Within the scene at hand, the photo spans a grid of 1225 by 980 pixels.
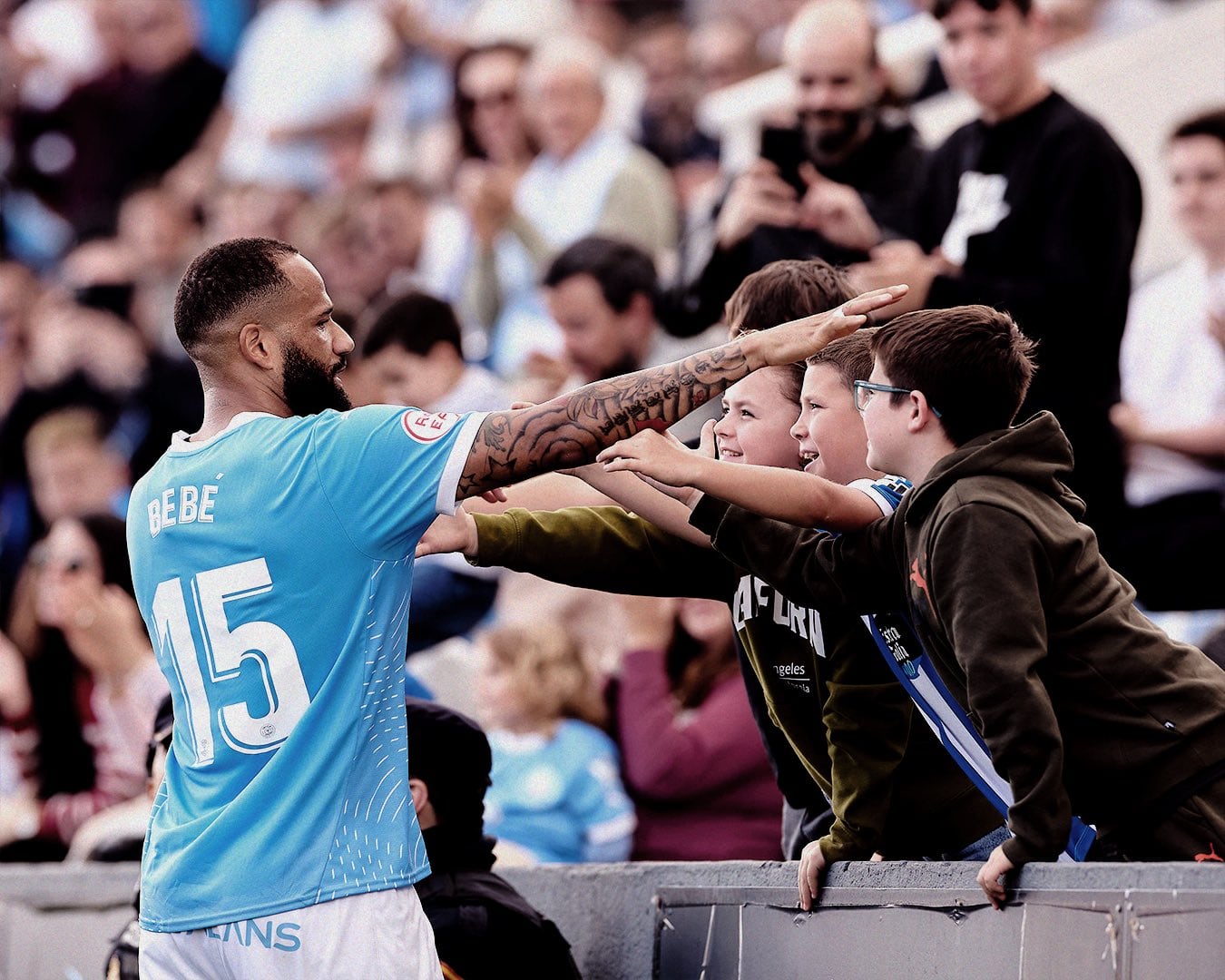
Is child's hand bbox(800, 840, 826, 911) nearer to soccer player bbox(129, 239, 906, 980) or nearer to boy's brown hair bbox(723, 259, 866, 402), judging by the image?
soccer player bbox(129, 239, 906, 980)

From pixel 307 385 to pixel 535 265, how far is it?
601 centimetres

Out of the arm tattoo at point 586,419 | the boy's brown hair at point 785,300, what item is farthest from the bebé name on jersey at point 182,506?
the boy's brown hair at point 785,300

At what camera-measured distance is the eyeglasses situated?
3.66 metres

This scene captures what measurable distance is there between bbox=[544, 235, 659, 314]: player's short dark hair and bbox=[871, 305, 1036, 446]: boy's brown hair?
146 inches

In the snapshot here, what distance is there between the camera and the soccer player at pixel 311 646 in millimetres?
3404

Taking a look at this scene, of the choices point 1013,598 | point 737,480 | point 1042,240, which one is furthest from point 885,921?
point 1042,240

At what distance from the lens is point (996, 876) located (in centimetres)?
338

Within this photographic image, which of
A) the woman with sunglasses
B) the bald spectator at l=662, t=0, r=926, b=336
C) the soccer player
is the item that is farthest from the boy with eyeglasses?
the woman with sunglasses

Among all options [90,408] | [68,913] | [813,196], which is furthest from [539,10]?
[68,913]

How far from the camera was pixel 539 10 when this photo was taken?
12.8 meters

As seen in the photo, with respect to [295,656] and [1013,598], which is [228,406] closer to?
[295,656]

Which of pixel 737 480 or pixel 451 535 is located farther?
pixel 451 535

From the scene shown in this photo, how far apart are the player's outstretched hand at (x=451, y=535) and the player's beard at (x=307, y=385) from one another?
43 centimetres

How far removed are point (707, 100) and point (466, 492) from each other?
303 inches
